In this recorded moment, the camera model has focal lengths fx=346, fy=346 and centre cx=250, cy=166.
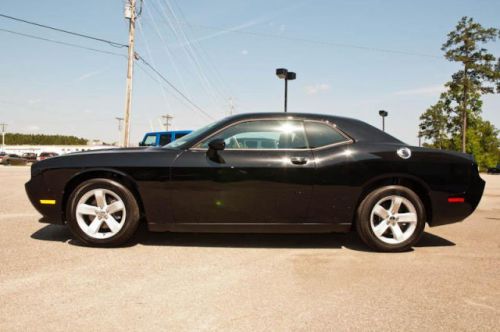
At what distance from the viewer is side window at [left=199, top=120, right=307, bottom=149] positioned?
12.1ft

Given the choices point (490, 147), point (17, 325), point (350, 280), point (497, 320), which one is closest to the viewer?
point (17, 325)

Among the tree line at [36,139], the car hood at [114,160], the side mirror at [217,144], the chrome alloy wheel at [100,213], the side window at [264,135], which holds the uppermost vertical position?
the tree line at [36,139]

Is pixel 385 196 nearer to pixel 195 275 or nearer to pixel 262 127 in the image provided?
pixel 262 127

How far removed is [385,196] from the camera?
12.0 ft

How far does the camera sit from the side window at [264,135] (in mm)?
3688

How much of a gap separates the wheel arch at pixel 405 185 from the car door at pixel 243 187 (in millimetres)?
633

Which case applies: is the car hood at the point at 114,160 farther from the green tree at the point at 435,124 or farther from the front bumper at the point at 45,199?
the green tree at the point at 435,124

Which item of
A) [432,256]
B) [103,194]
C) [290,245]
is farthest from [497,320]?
[103,194]

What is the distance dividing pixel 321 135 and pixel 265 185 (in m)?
0.83

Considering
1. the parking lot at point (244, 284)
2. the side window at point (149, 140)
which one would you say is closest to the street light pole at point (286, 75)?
the side window at point (149, 140)

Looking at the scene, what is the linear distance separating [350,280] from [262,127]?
180 centimetres

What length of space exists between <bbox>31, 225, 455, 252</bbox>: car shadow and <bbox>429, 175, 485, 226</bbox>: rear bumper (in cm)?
49

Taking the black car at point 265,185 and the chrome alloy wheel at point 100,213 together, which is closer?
the black car at point 265,185

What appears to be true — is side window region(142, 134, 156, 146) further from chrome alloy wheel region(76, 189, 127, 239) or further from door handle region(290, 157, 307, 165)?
door handle region(290, 157, 307, 165)
